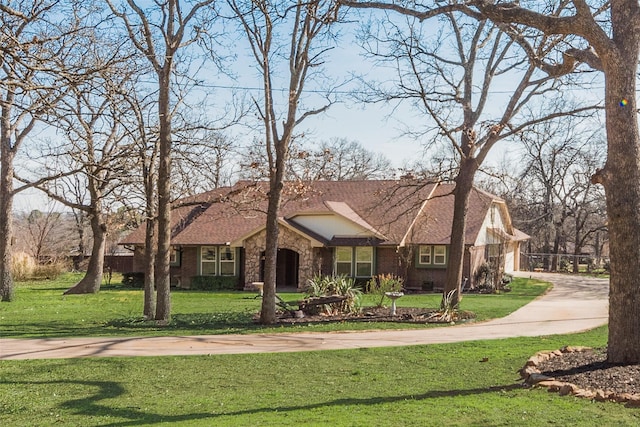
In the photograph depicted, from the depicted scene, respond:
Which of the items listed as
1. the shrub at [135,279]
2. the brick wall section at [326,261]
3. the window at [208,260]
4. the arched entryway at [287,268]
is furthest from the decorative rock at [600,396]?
the shrub at [135,279]

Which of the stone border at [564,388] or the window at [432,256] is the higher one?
the window at [432,256]

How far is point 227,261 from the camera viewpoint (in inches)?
1283

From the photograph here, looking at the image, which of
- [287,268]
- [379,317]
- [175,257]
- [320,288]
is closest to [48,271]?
[175,257]

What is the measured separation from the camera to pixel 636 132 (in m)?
9.79

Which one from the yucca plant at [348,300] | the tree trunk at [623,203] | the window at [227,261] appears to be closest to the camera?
the tree trunk at [623,203]

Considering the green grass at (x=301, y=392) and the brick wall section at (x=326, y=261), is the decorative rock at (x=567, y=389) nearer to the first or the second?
the green grass at (x=301, y=392)

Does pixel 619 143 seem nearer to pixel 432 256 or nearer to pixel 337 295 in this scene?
pixel 337 295

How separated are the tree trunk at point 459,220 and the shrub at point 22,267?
25257mm

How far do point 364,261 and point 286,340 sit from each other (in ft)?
52.7

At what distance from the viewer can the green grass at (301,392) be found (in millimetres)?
7645

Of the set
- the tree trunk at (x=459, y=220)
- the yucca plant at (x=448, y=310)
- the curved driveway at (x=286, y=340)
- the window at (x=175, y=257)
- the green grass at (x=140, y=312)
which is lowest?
the green grass at (x=140, y=312)

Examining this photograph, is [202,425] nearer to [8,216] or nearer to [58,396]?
[58,396]

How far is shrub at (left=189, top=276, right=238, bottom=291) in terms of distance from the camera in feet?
105

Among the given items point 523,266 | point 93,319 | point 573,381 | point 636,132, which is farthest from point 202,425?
point 523,266
